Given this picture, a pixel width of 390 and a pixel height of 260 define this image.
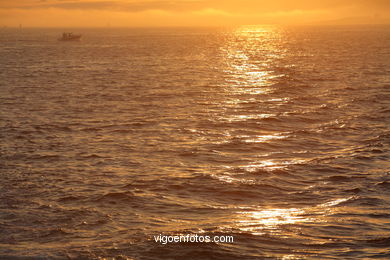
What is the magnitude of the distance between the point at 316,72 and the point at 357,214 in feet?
160

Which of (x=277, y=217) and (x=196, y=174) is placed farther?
(x=196, y=174)

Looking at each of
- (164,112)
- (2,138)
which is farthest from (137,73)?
(2,138)

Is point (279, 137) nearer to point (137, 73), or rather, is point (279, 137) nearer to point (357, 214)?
point (357, 214)

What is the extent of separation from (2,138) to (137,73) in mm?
39855

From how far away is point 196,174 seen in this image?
21641 millimetres

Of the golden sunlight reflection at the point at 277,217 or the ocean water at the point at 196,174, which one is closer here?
the ocean water at the point at 196,174

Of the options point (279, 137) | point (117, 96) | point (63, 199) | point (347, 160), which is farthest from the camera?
point (117, 96)

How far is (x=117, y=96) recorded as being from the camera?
4506cm

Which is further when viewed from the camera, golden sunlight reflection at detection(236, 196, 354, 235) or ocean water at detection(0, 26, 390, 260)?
golden sunlight reflection at detection(236, 196, 354, 235)

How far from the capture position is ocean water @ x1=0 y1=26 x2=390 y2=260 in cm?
1467

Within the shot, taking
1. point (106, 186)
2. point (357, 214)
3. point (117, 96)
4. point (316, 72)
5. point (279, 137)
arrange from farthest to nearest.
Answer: point (316, 72) < point (117, 96) < point (279, 137) < point (106, 186) < point (357, 214)

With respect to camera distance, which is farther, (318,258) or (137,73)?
(137,73)

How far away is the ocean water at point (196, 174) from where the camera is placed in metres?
14.7

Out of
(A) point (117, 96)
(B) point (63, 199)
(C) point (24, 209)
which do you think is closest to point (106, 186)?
(B) point (63, 199)
